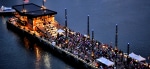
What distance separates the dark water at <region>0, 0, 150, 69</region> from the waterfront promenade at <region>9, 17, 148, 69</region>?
119 inches

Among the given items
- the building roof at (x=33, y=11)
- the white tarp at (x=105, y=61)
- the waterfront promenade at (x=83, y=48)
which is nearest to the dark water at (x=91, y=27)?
the waterfront promenade at (x=83, y=48)

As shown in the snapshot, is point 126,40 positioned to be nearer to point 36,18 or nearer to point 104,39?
point 104,39

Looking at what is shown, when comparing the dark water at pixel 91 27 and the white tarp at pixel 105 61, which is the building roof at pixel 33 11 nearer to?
the dark water at pixel 91 27

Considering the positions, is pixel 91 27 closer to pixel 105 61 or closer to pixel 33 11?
pixel 33 11

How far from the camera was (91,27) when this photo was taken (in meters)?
89.7

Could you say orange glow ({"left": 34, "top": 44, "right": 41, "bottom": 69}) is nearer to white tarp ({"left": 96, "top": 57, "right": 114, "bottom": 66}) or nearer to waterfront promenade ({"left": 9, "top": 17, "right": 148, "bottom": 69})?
waterfront promenade ({"left": 9, "top": 17, "right": 148, "bottom": 69})

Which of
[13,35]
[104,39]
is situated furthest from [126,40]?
[13,35]

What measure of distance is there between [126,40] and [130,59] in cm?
1731

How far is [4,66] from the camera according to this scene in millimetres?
65750

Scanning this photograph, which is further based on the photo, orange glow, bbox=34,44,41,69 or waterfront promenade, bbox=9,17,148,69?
orange glow, bbox=34,44,41,69

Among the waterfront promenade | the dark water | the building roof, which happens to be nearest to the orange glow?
the dark water

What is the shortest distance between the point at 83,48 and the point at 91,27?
2248 centimetres

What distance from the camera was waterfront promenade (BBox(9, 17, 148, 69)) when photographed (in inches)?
2381

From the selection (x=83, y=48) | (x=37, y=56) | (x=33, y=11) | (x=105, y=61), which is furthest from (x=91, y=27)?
(x=105, y=61)
